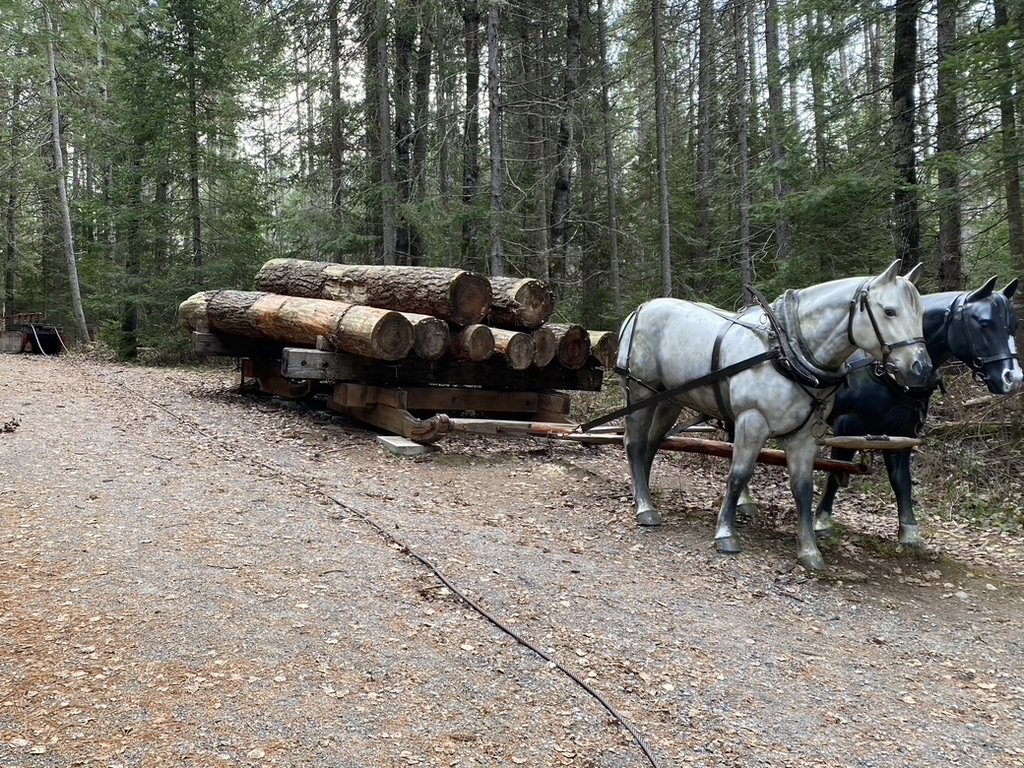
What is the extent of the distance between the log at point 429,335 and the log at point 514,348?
718mm

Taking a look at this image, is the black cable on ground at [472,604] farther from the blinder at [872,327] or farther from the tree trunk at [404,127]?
the tree trunk at [404,127]

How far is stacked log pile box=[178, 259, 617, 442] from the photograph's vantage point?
8852mm

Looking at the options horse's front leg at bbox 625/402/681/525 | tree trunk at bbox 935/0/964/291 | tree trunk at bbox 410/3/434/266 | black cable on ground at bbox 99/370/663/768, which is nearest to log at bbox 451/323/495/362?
black cable on ground at bbox 99/370/663/768

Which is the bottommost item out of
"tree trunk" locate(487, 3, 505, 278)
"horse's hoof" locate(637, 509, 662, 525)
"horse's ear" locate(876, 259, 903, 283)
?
"horse's hoof" locate(637, 509, 662, 525)

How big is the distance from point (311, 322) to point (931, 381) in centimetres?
747

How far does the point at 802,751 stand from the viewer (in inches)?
119

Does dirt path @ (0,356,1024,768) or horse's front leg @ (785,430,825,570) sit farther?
horse's front leg @ (785,430,825,570)

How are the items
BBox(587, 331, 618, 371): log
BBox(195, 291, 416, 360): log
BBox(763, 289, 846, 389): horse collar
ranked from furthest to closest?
1. BBox(587, 331, 618, 371): log
2. BBox(195, 291, 416, 360): log
3. BBox(763, 289, 846, 389): horse collar

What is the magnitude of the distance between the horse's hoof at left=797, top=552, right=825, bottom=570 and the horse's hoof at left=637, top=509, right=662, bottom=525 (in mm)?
1339

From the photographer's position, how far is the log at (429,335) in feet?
28.8

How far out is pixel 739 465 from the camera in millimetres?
5418

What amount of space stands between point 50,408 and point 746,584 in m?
10.1

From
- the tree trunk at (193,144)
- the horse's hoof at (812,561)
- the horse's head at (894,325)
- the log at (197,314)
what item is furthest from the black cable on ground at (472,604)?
the tree trunk at (193,144)

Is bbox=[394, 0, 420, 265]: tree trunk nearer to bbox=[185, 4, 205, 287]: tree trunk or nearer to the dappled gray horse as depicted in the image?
bbox=[185, 4, 205, 287]: tree trunk
